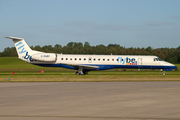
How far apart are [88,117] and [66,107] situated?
2158mm

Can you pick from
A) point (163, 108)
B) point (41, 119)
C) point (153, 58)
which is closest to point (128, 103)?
point (163, 108)

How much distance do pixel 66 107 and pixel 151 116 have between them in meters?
3.64

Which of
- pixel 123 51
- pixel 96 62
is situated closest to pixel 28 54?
pixel 96 62

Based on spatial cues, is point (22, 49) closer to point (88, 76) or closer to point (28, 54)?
point (28, 54)

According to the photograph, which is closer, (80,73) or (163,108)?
(163,108)

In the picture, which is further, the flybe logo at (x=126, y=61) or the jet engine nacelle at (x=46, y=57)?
the flybe logo at (x=126, y=61)

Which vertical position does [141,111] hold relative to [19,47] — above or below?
below

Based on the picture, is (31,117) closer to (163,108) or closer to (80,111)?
(80,111)

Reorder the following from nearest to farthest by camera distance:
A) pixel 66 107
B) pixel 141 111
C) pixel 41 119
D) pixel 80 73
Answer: pixel 41 119
pixel 141 111
pixel 66 107
pixel 80 73

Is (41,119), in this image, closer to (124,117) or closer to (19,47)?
(124,117)

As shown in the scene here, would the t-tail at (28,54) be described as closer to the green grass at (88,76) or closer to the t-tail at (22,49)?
the t-tail at (22,49)

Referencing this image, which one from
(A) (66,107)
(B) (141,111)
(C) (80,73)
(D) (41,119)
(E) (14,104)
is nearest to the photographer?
(D) (41,119)

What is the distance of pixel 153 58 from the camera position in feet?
133

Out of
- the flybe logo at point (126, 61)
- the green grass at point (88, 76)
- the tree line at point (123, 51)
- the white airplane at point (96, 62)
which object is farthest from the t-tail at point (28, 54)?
the tree line at point (123, 51)
